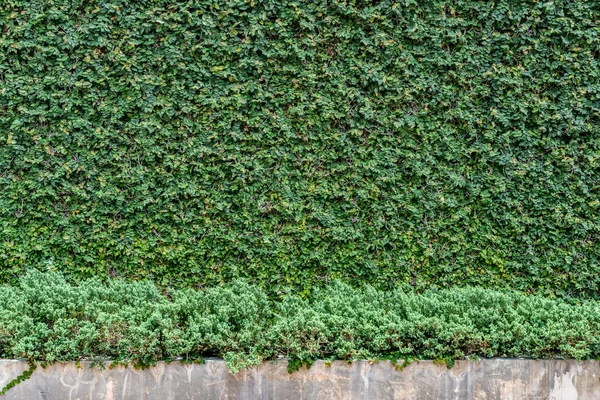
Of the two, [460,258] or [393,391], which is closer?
[393,391]

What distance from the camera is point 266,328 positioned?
349 cm

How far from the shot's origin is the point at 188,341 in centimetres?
331

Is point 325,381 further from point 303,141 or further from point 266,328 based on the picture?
point 303,141

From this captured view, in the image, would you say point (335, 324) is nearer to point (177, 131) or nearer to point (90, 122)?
point (177, 131)

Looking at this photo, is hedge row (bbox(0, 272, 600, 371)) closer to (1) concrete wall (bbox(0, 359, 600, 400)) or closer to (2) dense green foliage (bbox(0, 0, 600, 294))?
(1) concrete wall (bbox(0, 359, 600, 400))

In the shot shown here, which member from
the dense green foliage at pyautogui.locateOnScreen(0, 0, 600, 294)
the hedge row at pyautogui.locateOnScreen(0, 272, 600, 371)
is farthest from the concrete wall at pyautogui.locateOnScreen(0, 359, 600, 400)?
the dense green foliage at pyautogui.locateOnScreen(0, 0, 600, 294)

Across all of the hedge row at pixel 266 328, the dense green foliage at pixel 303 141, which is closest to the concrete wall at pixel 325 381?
the hedge row at pixel 266 328

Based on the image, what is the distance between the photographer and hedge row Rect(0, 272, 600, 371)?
3.30 m

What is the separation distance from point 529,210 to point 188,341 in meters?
2.80

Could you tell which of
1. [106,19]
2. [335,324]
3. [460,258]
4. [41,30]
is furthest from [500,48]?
[41,30]

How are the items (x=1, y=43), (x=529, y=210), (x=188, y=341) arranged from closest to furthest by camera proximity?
1. (x=188, y=341)
2. (x=1, y=43)
3. (x=529, y=210)

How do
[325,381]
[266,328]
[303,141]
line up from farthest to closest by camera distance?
[303,141] < [266,328] < [325,381]

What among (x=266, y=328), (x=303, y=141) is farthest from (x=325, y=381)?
(x=303, y=141)

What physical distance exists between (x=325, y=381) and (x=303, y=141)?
1.82 metres
